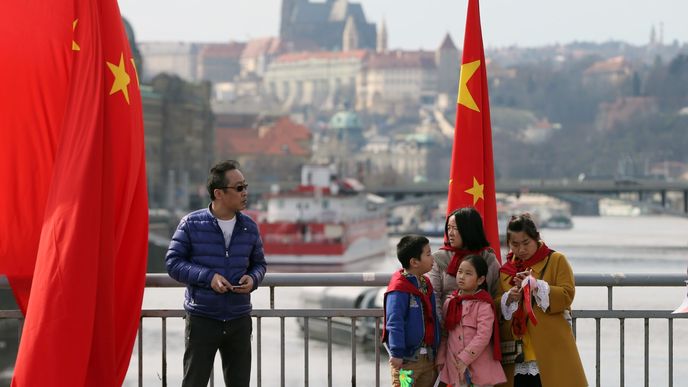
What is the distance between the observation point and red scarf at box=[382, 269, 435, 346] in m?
4.48

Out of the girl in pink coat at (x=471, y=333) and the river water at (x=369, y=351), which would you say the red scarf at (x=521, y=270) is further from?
the river water at (x=369, y=351)

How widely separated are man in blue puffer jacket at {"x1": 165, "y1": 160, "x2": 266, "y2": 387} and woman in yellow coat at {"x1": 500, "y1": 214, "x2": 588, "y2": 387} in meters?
0.78

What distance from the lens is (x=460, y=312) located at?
4535 millimetres

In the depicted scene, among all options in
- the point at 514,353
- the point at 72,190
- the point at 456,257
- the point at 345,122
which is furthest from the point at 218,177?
the point at 345,122

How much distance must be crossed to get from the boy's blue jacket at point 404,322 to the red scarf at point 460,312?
0.17 ft

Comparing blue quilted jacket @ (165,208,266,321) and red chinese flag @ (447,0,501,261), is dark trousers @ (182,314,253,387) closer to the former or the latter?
blue quilted jacket @ (165,208,266,321)

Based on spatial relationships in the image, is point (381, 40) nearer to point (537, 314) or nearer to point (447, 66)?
point (447, 66)

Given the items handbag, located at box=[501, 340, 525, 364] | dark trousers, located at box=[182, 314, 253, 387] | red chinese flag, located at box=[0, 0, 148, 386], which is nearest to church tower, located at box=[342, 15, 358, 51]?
red chinese flag, located at box=[0, 0, 148, 386]

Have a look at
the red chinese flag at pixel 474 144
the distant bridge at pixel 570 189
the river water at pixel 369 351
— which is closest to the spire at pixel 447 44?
the distant bridge at pixel 570 189

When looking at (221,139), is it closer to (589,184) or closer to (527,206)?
(527,206)

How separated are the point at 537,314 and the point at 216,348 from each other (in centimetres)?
102

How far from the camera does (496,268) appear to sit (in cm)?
461

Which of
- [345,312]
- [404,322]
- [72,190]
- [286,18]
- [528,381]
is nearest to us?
[404,322]

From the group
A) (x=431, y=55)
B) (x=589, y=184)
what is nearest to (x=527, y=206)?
(x=589, y=184)
